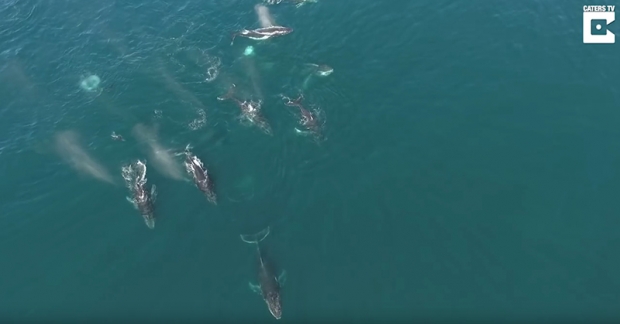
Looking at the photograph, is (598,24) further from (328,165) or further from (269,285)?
(269,285)

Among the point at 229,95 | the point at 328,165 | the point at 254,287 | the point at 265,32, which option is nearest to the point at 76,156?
the point at 229,95

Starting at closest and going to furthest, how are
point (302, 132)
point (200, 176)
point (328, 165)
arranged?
point (200, 176), point (328, 165), point (302, 132)

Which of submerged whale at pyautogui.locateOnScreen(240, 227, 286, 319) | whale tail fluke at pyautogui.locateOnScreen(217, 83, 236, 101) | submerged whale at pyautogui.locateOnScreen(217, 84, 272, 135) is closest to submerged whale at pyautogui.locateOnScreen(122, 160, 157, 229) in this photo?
submerged whale at pyautogui.locateOnScreen(240, 227, 286, 319)

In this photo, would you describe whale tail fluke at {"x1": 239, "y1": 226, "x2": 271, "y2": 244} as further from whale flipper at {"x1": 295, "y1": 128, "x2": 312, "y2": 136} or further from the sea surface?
whale flipper at {"x1": 295, "y1": 128, "x2": 312, "y2": 136}

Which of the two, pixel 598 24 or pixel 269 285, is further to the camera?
pixel 598 24

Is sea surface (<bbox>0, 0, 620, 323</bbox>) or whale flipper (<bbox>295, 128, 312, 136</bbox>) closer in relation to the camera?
sea surface (<bbox>0, 0, 620, 323</bbox>)
